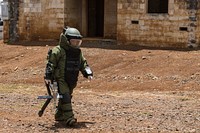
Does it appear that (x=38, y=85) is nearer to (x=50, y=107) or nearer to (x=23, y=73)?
(x=23, y=73)

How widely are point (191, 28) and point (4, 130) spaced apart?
36.8ft

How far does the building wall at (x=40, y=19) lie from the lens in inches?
800

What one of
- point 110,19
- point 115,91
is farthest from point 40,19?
point 115,91

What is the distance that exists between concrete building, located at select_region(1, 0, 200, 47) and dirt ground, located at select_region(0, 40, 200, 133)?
0.58m

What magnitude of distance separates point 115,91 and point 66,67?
5347mm

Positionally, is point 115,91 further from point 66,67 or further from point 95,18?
point 95,18

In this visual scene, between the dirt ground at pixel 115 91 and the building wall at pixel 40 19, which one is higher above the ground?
the building wall at pixel 40 19

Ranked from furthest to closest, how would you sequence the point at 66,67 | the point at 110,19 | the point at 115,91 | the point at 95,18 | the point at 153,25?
1. the point at 95,18
2. the point at 110,19
3. the point at 153,25
4. the point at 115,91
5. the point at 66,67

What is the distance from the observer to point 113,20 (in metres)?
21.0

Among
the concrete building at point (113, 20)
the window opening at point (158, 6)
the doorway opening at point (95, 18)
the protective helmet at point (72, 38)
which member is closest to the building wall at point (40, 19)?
the concrete building at point (113, 20)

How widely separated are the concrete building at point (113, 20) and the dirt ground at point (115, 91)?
1.91ft

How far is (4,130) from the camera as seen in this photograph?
7695mm

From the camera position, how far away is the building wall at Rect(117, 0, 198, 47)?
17734mm

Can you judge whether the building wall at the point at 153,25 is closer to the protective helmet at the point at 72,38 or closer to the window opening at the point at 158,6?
the window opening at the point at 158,6
